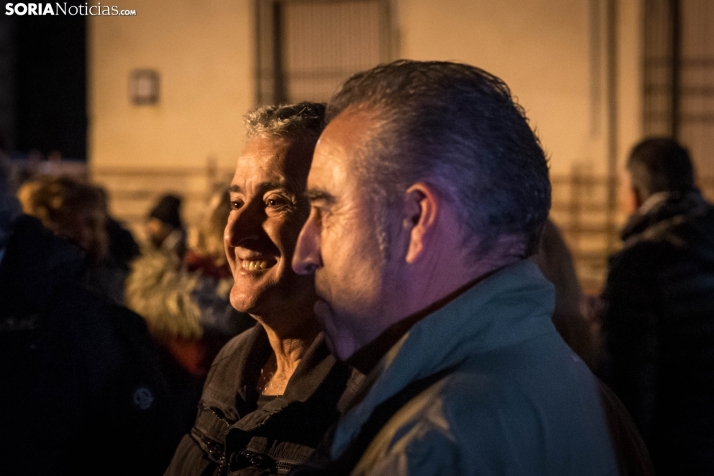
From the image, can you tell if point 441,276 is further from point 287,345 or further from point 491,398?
point 287,345

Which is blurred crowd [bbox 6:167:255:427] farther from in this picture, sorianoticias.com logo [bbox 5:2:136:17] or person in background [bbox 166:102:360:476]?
sorianoticias.com logo [bbox 5:2:136:17]

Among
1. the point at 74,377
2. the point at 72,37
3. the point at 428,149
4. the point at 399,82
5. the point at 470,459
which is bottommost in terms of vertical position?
the point at 74,377

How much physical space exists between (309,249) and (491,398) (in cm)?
39

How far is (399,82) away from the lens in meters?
1.26

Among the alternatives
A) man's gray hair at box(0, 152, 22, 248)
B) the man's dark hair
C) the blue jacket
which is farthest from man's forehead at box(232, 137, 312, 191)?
the man's dark hair

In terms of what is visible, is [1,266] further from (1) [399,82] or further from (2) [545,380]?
(2) [545,380]

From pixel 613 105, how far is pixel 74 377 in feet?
33.0

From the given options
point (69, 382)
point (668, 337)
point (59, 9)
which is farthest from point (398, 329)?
point (59, 9)

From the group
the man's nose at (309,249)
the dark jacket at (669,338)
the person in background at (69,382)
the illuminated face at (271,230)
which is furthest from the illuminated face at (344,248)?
the dark jacket at (669,338)

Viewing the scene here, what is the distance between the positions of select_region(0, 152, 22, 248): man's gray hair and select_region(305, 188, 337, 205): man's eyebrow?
145 centimetres

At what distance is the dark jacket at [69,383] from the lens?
217cm

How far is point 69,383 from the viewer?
7.23ft

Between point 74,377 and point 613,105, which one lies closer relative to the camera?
point 74,377

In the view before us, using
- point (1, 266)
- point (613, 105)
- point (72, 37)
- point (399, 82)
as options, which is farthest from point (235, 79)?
point (399, 82)
